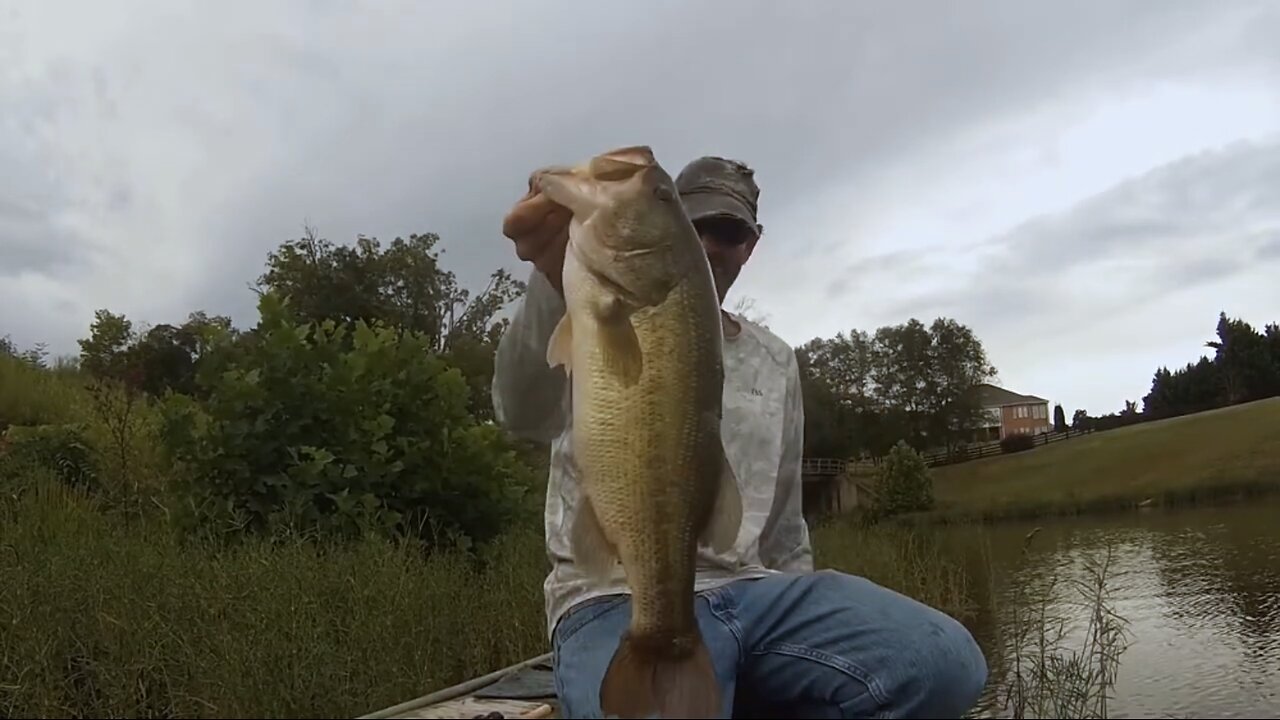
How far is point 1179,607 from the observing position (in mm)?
11609

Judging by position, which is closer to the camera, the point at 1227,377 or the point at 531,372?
the point at 531,372

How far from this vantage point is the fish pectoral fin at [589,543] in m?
2.48

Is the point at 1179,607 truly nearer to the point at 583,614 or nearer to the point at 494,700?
the point at 494,700

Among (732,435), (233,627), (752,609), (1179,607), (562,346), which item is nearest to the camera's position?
(562,346)

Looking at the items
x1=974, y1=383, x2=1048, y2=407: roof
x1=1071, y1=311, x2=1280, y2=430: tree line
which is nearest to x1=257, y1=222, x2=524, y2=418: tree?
x1=1071, y1=311, x2=1280, y2=430: tree line

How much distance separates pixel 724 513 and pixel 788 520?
37.7 inches

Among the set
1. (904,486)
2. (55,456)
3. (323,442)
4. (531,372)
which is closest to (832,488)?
(904,486)

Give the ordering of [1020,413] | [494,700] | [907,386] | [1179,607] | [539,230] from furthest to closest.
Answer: [1020,413] < [907,386] < [1179,607] < [494,700] < [539,230]

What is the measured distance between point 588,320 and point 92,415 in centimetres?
1064

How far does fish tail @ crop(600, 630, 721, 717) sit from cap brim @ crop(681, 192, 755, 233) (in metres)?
1.46

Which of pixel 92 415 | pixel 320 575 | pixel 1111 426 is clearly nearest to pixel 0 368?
pixel 92 415

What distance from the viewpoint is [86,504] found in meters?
8.98

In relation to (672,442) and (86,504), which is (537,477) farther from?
(672,442)

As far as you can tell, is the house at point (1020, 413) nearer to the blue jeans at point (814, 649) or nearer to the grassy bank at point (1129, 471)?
the grassy bank at point (1129, 471)
